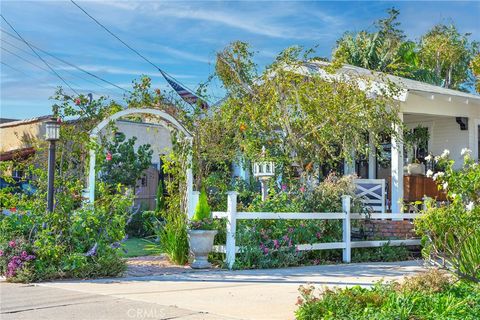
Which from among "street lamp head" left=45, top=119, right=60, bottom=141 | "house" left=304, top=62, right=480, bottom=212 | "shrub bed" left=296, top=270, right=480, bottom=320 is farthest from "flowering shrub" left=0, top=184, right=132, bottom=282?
"house" left=304, top=62, right=480, bottom=212

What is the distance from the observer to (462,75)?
39.3 metres

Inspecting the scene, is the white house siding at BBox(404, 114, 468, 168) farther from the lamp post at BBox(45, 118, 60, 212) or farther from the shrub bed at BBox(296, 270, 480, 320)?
the lamp post at BBox(45, 118, 60, 212)

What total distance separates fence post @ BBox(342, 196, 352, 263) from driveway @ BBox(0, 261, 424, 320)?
1385 mm

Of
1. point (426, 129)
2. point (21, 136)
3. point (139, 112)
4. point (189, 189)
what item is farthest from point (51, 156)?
point (21, 136)

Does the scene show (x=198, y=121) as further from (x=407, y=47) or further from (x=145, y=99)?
(x=407, y=47)

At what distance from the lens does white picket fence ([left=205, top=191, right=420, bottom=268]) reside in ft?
37.4

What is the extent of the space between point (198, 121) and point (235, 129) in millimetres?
1280

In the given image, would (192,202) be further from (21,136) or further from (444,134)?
(21,136)

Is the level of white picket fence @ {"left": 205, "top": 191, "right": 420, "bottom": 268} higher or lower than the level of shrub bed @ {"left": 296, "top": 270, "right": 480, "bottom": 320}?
higher

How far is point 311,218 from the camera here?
481 inches

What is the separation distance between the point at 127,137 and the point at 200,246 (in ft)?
36.1

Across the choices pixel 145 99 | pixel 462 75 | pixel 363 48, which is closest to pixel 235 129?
pixel 145 99

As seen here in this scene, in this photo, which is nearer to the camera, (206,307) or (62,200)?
(206,307)

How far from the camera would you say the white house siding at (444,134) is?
18.3 metres
